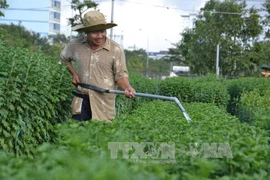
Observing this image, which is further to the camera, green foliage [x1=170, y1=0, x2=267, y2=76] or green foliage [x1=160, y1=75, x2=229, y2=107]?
green foliage [x1=170, y1=0, x2=267, y2=76]

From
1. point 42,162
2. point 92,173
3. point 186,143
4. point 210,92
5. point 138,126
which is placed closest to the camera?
point 92,173

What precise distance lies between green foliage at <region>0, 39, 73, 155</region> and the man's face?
0.64 meters

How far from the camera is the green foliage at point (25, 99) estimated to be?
5.64m

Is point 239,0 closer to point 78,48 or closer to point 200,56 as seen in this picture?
point 200,56

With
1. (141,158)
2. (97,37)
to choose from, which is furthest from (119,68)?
(141,158)

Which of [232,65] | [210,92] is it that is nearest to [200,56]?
[232,65]

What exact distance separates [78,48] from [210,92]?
1105cm

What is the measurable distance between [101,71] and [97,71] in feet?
0.16

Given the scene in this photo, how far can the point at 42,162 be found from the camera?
9.37ft

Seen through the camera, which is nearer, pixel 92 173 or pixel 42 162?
pixel 92 173

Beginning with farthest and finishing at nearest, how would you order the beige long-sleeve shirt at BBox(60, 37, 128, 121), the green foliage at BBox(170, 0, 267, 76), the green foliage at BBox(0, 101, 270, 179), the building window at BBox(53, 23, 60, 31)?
the building window at BBox(53, 23, 60, 31)
the green foliage at BBox(170, 0, 267, 76)
the beige long-sleeve shirt at BBox(60, 37, 128, 121)
the green foliage at BBox(0, 101, 270, 179)

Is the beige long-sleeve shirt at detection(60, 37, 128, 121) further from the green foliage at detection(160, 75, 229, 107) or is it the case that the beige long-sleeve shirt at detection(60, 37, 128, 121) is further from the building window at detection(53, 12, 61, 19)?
the building window at detection(53, 12, 61, 19)

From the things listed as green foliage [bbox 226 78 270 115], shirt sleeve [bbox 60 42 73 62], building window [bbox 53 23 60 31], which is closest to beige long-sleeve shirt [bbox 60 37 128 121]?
shirt sleeve [bbox 60 42 73 62]

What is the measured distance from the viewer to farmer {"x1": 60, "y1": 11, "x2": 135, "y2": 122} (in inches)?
266
